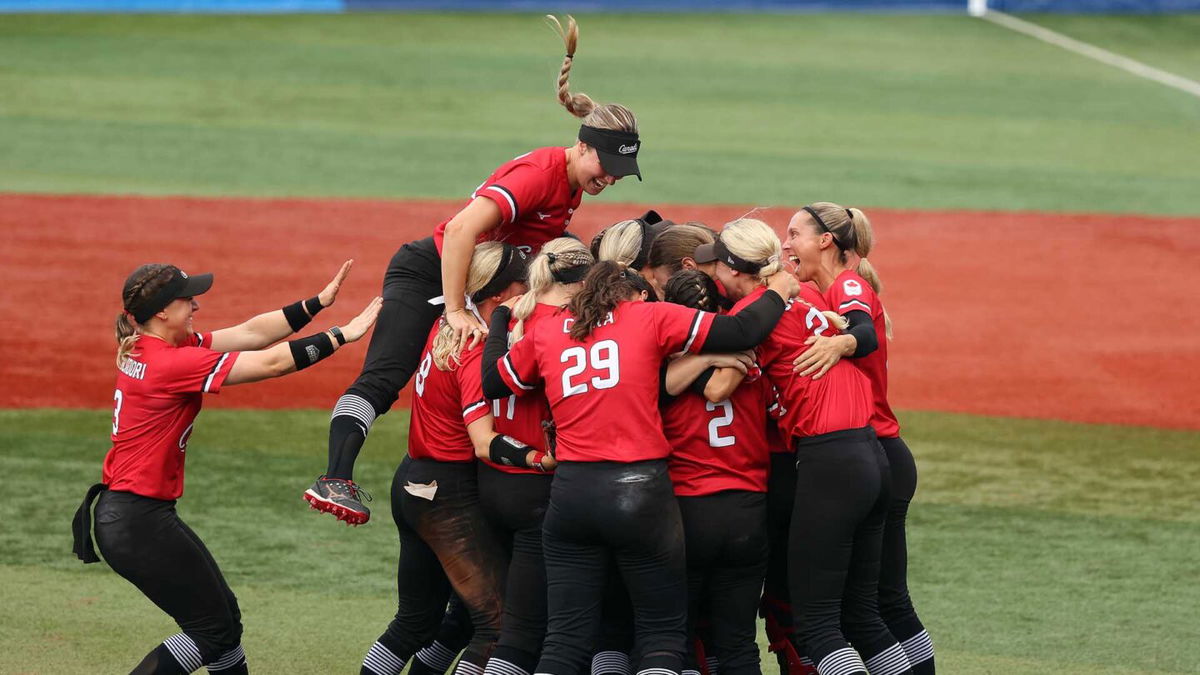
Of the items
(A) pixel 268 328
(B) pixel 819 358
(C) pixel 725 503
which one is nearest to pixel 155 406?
(A) pixel 268 328

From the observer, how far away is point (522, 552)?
5.72 m

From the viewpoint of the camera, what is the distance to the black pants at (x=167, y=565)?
5844 mm

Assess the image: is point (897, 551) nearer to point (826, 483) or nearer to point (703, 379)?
point (826, 483)

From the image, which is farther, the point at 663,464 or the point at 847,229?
the point at 847,229

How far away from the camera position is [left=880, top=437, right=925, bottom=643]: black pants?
6.01 m

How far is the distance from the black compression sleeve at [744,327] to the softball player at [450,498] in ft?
2.77

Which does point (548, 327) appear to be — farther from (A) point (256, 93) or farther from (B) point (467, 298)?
(A) point (256, 93)

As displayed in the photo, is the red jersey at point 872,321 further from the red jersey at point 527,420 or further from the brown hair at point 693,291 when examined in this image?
the red jersey at point 527,420

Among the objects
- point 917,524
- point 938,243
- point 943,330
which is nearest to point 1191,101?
point 938,243

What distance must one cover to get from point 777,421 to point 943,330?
789cm

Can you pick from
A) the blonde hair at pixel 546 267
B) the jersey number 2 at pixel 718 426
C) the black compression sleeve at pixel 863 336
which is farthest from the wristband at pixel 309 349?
the black compression sleeve at pixel 863 336

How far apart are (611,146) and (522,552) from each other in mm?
1648

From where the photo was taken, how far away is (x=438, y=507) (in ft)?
19.4

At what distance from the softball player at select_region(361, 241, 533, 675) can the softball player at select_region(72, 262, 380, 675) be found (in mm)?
581
